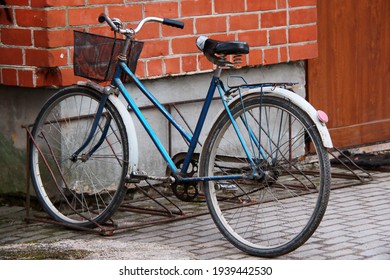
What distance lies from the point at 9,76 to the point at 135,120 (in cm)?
93

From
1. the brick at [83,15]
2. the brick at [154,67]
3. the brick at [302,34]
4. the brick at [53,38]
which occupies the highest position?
the brick at [83,15]

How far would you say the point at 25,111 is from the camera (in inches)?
312

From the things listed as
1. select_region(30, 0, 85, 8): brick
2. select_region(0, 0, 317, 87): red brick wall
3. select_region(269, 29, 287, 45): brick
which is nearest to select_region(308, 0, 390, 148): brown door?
select_region(0, 0, 317, 87): red brick wall

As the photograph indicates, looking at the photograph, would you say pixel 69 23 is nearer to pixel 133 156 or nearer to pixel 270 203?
pixel 133 156

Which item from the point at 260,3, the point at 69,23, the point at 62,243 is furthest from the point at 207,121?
the point at 62,243

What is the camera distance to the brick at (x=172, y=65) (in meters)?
8.15

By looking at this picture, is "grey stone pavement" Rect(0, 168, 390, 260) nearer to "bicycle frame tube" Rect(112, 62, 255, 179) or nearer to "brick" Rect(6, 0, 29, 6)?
"bicycle frame tube" Rect(112, 62, 255, 179)

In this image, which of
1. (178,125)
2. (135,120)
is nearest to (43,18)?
(135,120)

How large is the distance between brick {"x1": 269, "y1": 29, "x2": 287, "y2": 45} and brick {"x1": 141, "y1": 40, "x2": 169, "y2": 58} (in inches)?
38.6

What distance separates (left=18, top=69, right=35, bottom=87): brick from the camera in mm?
7664

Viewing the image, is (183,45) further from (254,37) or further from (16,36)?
(16,36)

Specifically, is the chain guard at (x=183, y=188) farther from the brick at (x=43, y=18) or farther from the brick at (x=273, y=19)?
the brick at (x=273, y=19)

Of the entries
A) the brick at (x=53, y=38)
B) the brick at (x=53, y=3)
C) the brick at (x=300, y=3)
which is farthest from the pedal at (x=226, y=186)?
the brick at (x=300, y=3)
